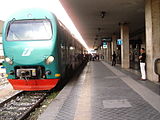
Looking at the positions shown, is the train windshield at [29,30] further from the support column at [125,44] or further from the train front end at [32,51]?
the support column at [125,44]

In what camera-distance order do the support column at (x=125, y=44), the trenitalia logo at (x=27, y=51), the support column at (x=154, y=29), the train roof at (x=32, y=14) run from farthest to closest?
the support column at (x=125, y=44) < the support column at (x=154, y=29) < the train roof at (x=32, y=14) < the trenitalia logo at (x=27, y=51)

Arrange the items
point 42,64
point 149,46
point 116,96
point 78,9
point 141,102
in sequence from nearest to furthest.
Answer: point 141,102 < point 116,96 < point 42,64 < point 149,46 < point 78,9

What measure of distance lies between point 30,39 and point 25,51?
0.53 meters

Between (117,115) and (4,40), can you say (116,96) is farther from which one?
(4,40)

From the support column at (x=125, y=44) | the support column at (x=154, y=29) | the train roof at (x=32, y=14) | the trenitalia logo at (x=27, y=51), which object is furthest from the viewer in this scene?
the support column at (x=125, y=44)

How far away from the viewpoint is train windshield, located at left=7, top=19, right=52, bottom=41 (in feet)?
24.5

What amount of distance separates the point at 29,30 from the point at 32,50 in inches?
35.7

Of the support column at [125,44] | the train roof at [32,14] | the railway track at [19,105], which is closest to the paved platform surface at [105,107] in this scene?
the railway track at [19,105]

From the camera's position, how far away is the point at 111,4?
38.0 feet

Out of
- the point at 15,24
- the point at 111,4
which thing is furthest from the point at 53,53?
the point at 111,4

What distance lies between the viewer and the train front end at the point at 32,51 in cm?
715

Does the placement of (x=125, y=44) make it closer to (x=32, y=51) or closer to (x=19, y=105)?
(x=32, y=51)

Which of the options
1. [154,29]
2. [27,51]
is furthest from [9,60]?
[154,29]

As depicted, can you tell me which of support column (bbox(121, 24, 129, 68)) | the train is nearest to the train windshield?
the train
